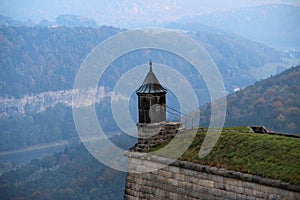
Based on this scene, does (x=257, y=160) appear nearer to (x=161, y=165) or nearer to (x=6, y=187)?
(x=161, y=165)

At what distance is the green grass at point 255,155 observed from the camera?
73.1ft

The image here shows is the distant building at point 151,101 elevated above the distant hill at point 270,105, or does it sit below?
below

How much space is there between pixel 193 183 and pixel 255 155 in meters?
3.27

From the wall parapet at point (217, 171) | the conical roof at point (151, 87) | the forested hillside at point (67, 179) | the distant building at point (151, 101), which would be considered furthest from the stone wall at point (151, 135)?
the forested hillside at point (67, 179)

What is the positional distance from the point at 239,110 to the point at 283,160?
111 meters

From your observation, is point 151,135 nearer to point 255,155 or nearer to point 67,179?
point 255,155

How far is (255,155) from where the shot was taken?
2398cm

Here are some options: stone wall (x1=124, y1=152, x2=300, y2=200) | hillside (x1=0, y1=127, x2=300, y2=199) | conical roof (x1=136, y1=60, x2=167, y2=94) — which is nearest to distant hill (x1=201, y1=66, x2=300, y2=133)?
hillside (x1=0, y1=127, x2=300, y2=199)

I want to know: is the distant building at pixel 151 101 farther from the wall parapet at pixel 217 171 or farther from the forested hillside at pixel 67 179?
the forested hillside at pixel 67 179

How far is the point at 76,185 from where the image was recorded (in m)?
133

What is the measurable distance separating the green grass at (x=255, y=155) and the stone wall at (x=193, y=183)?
361mm

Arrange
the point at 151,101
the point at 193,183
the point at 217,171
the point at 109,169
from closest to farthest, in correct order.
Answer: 1. the point at 217,171
2. the point at 193,183
3. the point at 151,101
4. the point at 109,169

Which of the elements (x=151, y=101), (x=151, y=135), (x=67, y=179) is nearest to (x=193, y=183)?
(x=151, y=135)

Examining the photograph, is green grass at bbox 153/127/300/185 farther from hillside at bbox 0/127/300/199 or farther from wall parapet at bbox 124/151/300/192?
wall parapet at bbox 124/151/300/192
